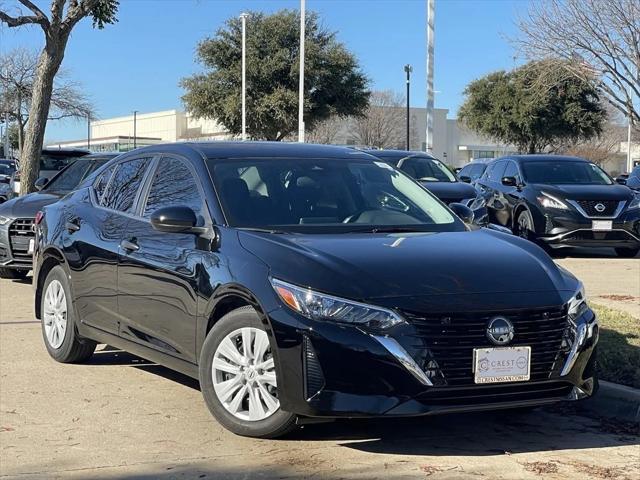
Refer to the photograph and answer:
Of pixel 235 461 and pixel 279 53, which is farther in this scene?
pixel 279 53

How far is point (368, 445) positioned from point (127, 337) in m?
2.00

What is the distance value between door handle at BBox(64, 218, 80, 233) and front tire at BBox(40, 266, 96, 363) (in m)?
0.34

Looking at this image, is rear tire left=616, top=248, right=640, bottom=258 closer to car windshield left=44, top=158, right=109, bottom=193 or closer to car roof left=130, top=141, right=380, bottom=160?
car windshield left=44, top=158, right=109, bottom=193

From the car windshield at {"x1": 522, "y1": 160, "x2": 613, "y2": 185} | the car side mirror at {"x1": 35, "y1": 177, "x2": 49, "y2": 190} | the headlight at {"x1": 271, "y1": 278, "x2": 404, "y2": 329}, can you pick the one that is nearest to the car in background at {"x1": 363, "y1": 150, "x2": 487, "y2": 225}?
the car windshield at {"x1": 522, "y1": 160, "x2": 613, "y2": 185}

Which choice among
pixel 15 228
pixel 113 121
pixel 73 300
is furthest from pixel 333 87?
pixel 113 121

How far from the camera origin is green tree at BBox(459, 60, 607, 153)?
41312 mm

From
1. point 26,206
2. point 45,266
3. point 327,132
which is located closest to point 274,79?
point 327,132

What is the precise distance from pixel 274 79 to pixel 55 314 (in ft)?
116

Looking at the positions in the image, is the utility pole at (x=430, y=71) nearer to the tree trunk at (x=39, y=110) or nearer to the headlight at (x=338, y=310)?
the tree trunk at (x=39, y=110)

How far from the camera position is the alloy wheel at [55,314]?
698cm

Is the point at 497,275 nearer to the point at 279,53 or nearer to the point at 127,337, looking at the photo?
the point at 127,337

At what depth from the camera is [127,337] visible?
6.07 metres

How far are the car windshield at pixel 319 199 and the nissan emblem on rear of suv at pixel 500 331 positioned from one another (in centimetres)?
120

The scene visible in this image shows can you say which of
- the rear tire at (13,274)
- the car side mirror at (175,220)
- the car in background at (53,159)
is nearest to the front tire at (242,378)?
the car side mirror at (175,220)
